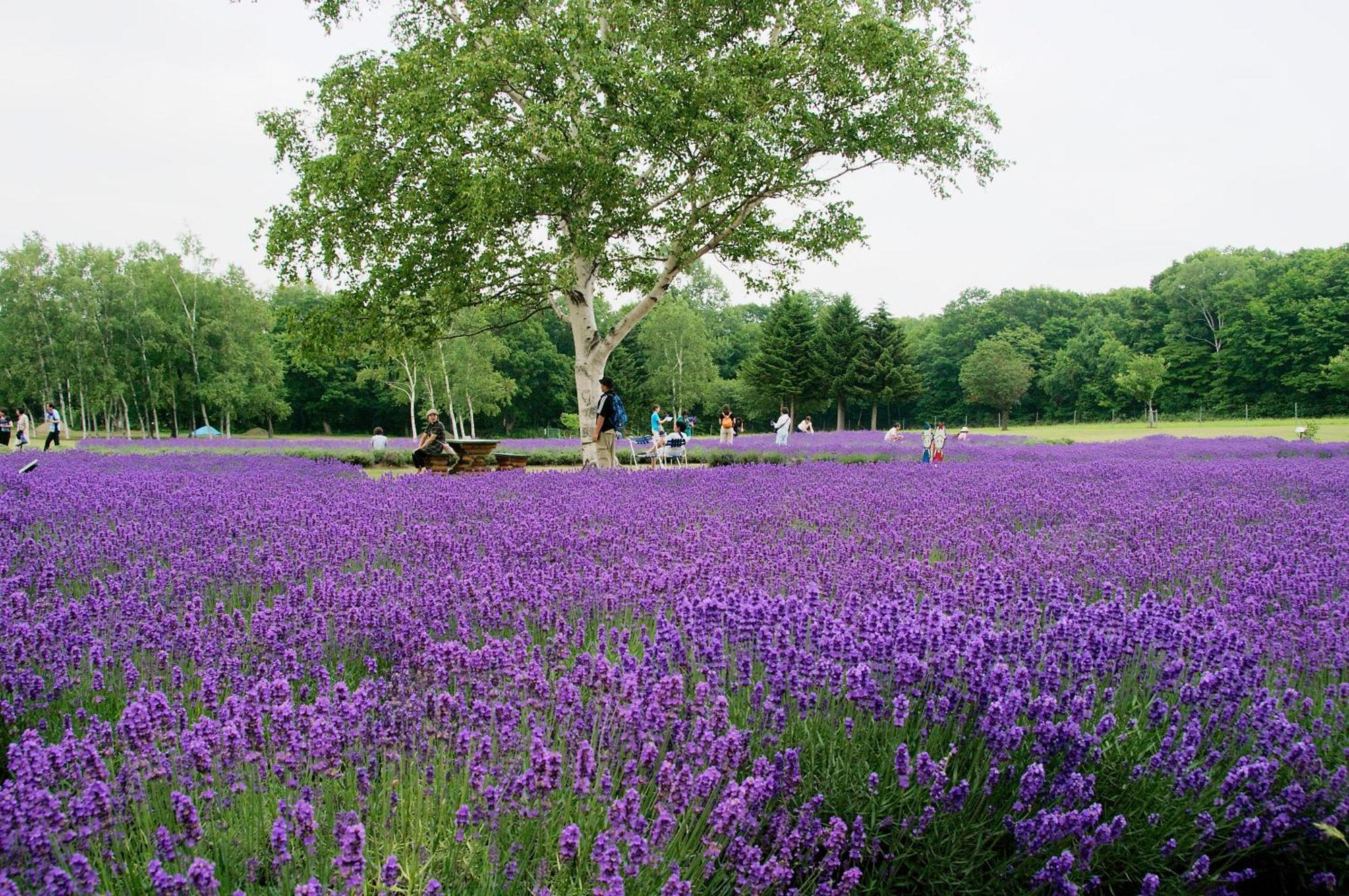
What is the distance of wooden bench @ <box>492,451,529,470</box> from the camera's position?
57.1 ft

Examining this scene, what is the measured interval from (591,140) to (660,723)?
41.6 ft

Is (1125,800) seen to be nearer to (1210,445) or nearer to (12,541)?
(12,541)

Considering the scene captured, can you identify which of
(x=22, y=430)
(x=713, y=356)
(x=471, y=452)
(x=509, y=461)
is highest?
(x=713, y=356)

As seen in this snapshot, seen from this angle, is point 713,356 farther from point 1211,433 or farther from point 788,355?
point 1211,433

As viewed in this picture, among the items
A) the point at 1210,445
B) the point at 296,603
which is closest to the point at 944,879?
the point at 296,603

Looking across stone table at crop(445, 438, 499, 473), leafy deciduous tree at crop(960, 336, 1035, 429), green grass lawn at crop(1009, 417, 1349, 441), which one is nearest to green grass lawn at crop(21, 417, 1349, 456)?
green grass lawn at crop(1009, 417, 1349, 441)

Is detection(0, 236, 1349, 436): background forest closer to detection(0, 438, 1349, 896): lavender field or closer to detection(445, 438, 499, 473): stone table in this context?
detection(445, 438, 499, 473): stone table

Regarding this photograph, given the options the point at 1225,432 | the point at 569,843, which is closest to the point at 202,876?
the point at 569,843

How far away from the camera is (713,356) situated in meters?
79.6

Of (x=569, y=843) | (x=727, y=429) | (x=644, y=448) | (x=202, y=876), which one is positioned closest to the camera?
(x=202, y=876)

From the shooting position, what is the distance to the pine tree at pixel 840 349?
56.4m

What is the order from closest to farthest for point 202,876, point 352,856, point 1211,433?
point 202,876 → point 352,856 → point 1211,433

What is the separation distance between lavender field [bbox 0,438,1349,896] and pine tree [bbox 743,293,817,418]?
51749mm

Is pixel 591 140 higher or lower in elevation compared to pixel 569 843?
higher
